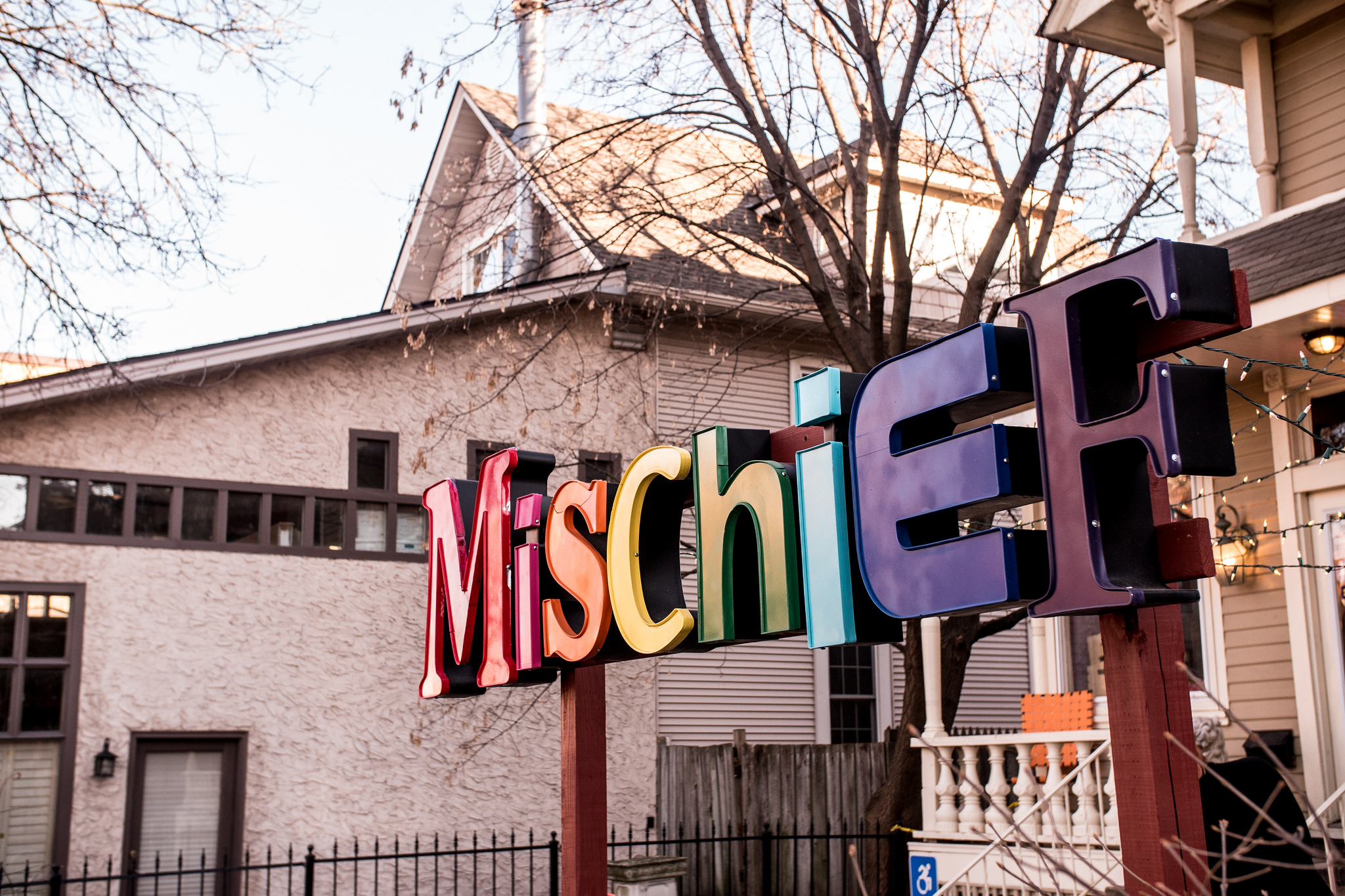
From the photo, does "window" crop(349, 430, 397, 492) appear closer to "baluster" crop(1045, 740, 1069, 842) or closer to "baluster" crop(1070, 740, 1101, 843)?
"baluster" crop(1045, 740, 1069, 842)

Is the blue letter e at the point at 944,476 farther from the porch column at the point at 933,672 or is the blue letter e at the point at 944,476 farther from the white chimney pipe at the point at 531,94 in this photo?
the white chimney pipe at the point at 531,94

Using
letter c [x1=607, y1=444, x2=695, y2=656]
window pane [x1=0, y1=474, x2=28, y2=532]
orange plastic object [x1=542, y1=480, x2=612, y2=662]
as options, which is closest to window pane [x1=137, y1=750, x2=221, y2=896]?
window pane [x1=0, y1=474, x2=28, y2=532]

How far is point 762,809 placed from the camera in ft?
44.2

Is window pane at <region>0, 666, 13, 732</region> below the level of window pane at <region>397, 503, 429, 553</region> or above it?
below

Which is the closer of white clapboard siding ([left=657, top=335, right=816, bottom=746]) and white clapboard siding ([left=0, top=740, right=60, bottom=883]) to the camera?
white clapboard siding ([left=0, top=740, right=60, bottom=883])

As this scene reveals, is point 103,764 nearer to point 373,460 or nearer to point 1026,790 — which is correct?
point 373,460

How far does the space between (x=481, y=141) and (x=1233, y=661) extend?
508 inches

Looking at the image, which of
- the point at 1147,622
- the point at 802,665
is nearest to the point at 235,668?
the point at 802,665

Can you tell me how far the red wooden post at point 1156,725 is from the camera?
13.0 ft

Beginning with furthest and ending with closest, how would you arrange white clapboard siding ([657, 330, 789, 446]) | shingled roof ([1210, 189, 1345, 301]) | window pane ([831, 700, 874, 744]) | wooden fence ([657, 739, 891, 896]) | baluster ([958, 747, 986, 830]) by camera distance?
window pane ([831, 700, 874, 744]) → white clapboard siding ([657, 330, 789, 446]) → wooden fence ([657, 739, 891, 896]) → baluster ([958, 747, 986, 830]) → shingled roof ([1210, 189, 1345, 301])

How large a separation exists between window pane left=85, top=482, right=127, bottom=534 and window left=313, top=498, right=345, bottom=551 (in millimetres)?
1787

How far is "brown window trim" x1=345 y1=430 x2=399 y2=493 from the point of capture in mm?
12812

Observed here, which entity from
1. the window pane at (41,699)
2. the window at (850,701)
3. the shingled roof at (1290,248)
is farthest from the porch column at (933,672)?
the window pane at (41,699)

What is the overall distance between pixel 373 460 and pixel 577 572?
270 inches
